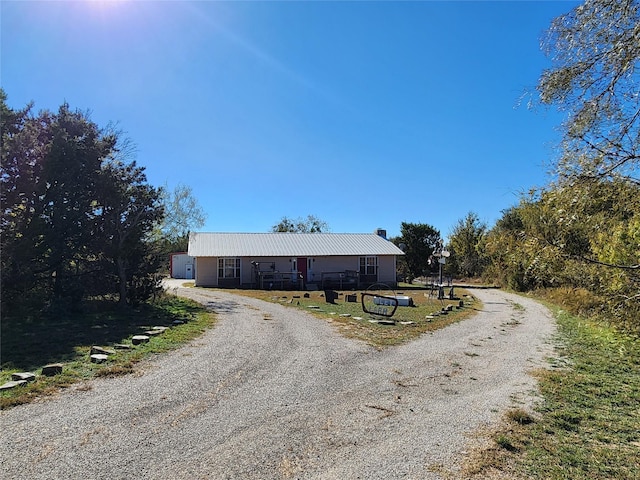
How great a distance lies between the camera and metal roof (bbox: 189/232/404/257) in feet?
88.0

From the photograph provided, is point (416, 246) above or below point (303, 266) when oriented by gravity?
above

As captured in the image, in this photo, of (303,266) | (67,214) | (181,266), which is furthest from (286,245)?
(67,214)

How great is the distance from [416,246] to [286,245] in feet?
36.5

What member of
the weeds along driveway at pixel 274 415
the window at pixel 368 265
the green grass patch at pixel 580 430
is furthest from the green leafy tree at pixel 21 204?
the window at pixel 368 265

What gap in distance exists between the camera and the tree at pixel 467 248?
3466 centimetres

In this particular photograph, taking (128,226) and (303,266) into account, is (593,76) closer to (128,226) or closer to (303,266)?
(128,226)

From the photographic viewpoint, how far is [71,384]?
5.32 m

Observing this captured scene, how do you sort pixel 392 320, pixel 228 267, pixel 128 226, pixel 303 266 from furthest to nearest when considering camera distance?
pixel 303 266, pixel 228 267, pixel 128 226, pixel 392 320

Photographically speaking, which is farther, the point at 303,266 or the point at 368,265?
the point at 368,265

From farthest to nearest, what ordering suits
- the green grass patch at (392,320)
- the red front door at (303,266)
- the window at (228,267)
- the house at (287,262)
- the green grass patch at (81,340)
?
the red front door at (303,266)
the window at (228,267)
the house at (287,262)
the green grass patch at (392,320)
the green grass patch at (81,340)

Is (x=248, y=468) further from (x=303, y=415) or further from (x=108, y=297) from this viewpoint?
(x=108, y=297)

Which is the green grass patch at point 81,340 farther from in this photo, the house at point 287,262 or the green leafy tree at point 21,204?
the house at point 287,262

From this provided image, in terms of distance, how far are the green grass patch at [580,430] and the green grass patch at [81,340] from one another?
5.17m

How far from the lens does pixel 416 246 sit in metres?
33.0
